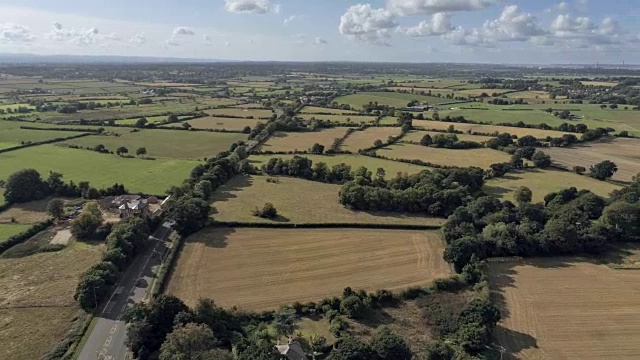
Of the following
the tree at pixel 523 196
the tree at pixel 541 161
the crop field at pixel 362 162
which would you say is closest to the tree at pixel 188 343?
the tree at pixel 523 196

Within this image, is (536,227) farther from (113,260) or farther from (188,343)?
(113,260)

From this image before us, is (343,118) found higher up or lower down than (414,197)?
higher up

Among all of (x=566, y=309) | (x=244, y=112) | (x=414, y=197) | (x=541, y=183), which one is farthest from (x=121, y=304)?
(x=244, y=112)

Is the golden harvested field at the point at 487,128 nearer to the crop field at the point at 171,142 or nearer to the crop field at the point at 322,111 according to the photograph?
the crop field at the point at 322,111

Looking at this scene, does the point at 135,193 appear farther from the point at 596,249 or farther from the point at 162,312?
the point at 596,249

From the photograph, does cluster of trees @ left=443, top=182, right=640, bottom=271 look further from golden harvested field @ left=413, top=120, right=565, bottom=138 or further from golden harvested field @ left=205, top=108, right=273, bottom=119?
golden harvested field @ left=205, top=108, right=273, bottom=119

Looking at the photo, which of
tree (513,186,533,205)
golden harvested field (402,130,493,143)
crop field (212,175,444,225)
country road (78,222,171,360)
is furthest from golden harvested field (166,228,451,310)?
golden harvested field (402,130,493,143)
